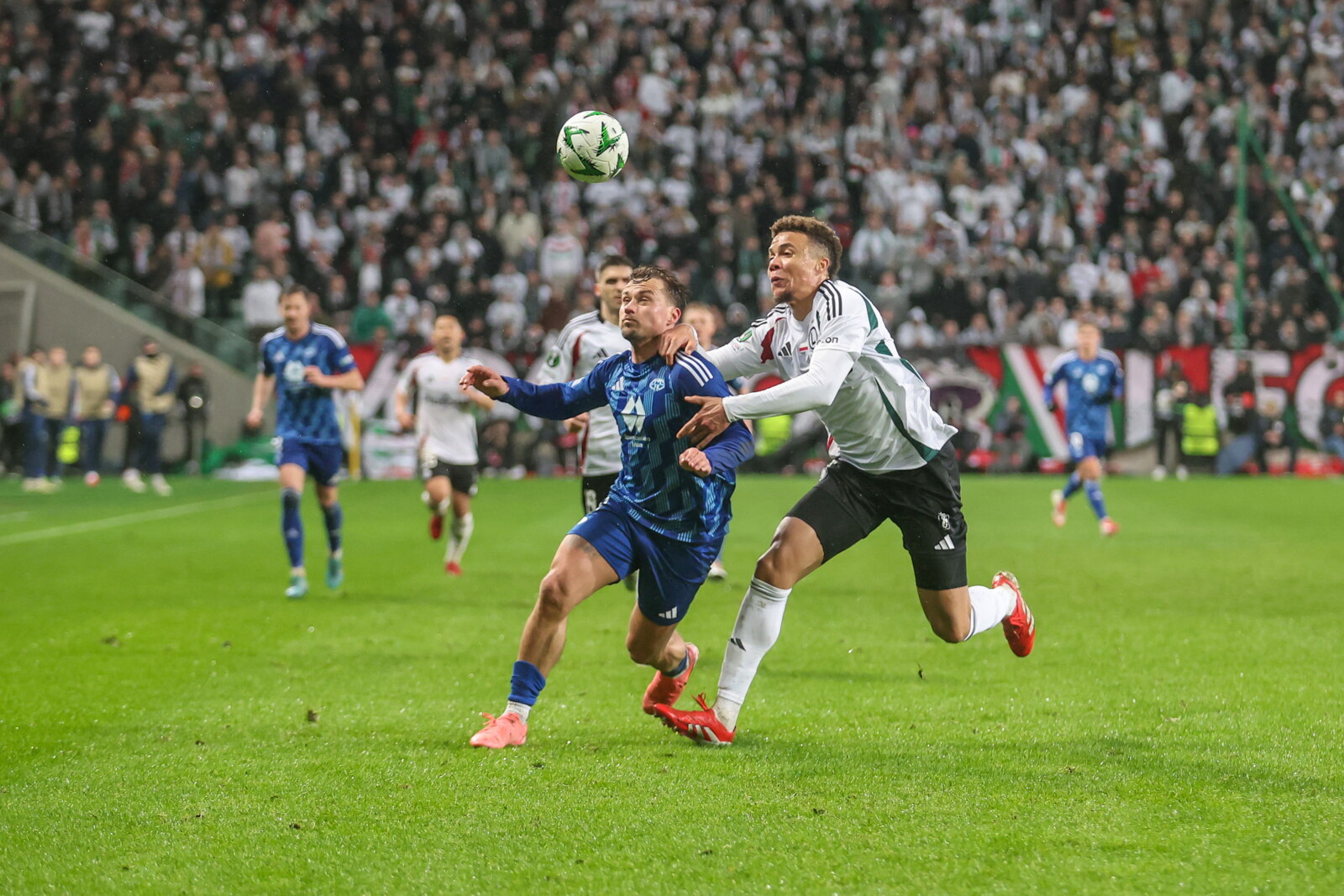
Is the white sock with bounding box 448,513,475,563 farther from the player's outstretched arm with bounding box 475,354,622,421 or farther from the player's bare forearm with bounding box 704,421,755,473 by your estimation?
the player's bare forearm with bounding box 704,421,755,473

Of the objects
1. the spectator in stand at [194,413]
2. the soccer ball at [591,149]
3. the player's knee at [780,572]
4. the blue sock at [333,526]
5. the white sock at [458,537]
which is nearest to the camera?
the player's knee at [780,572]

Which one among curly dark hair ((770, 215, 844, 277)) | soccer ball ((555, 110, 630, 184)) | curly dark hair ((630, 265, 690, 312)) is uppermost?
soccer ball ((555, 110, 630, 184))

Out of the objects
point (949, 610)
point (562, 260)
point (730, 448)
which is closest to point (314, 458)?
point (730, 448)

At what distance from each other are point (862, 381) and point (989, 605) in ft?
4.66

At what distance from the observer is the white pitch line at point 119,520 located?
608 inches

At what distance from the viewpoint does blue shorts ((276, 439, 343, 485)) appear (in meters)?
11.2

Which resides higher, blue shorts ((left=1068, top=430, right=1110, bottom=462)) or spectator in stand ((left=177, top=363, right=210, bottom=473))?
blue shorts ((left=1068, top=430, right=1110, bottom=462))

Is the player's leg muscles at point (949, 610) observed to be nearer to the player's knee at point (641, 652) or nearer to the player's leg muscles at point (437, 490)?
the player's knee at point (641, 652)

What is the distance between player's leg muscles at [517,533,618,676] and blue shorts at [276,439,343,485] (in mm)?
5626

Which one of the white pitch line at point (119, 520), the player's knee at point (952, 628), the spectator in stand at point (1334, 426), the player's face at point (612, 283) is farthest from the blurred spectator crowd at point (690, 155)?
the player's knee at point (952, 628)

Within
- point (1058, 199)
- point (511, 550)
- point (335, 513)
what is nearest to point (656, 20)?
point (1058, 199)

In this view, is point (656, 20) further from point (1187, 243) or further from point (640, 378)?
point (640, 378)

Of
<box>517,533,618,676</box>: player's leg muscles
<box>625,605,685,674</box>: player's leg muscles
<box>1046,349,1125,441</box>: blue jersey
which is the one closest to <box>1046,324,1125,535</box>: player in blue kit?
<box>1046,349,1125,441</box>: blue jersey

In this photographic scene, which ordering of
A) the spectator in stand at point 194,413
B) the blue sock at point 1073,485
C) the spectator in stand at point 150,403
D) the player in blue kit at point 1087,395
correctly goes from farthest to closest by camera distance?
the spectator in stand at point 194,413 → the spectator in stand at point 150,403 → the blue sock at point 1073,485 → the player in blue kit at point 1087,395
